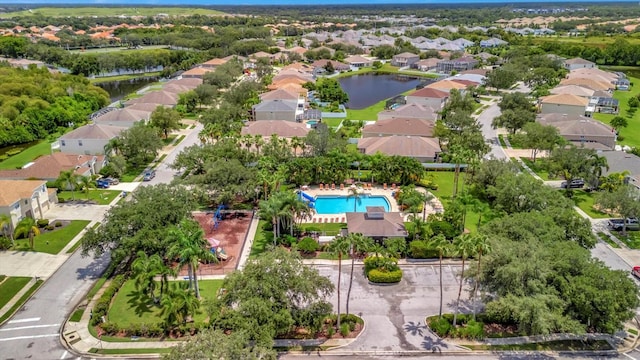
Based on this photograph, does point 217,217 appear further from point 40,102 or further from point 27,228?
point 40,102

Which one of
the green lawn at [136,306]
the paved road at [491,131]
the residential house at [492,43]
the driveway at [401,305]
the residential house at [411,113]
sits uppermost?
the residential house at [492,43]

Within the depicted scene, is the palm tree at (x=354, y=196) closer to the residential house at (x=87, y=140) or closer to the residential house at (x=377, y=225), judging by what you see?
the residential house at (x=377, y=225)

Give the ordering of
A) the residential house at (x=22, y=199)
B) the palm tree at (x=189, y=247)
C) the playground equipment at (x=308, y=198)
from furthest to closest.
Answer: the playground equipment at (x=308, y=198)
the residential house at (x=22, y=199)
the palm tree at (x=189, y=247)

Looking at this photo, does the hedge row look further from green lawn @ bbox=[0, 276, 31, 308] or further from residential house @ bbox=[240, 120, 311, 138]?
residential house @ bbox=[240, 120, 311, 138]

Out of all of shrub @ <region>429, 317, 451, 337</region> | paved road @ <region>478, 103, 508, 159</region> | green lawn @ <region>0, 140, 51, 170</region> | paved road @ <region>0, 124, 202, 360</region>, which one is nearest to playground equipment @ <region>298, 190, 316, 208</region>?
→ paved road @ <region>0, 124, 202, 360</region>

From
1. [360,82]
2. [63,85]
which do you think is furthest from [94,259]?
[360,82]

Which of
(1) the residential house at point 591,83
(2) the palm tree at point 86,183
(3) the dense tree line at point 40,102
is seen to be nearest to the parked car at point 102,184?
(2) the palm tree at point 86,183

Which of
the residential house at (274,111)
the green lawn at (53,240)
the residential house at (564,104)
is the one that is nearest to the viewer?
the green lawn at (53,240)
